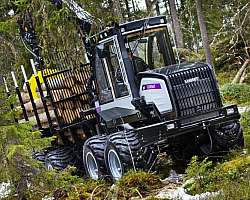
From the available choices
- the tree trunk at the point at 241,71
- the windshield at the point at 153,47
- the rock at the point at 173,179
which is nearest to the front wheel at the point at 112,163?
the rock at the point at 173,179

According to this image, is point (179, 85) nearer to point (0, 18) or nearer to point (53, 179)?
point (53, 179)

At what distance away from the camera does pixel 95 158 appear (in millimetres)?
10422

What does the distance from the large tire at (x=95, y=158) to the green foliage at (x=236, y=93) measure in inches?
327

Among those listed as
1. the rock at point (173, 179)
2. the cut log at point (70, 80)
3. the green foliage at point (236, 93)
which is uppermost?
the cut log at point (70, 80)

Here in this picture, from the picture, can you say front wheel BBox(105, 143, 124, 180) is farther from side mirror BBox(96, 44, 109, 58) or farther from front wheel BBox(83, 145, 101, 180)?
side mirror BBox(96, 44, 109, 58)

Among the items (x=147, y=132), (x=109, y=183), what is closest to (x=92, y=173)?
(x=109, y=183)

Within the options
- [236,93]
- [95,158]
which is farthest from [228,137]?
[236,93]

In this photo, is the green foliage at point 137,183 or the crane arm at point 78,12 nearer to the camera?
the green foliage at point 137,183

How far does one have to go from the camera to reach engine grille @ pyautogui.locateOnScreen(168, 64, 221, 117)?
30.5 ft

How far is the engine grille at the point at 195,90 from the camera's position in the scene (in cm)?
929

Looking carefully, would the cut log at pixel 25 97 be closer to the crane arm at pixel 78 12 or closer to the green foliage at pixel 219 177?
the crane arm at pixel 78 12

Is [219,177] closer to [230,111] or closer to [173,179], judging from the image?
[173,179]

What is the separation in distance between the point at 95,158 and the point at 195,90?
2450mm

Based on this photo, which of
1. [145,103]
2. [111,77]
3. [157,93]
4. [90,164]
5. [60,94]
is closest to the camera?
[157,93]
